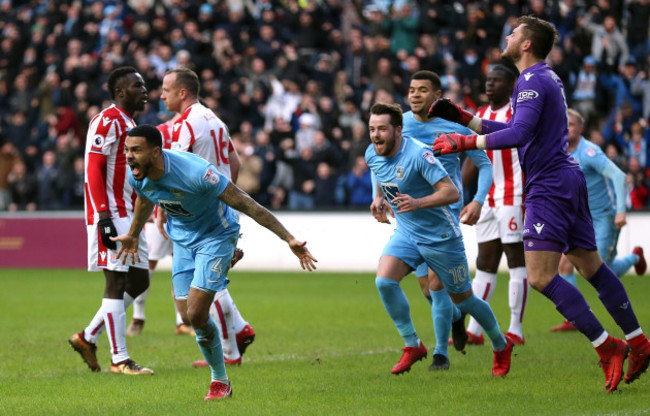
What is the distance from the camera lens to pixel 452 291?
7.75m

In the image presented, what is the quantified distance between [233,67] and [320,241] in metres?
4.91

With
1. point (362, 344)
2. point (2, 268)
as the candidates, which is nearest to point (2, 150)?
point (2, 268)

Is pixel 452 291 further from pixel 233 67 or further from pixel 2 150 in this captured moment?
pixel 2 150

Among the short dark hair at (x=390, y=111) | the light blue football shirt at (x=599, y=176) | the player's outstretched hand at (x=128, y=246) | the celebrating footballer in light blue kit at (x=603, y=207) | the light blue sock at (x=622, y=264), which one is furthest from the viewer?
the light blue sock at (x=622, y=264)

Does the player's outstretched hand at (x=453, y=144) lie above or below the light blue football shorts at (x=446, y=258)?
above

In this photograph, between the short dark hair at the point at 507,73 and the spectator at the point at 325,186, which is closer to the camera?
the short dark hair at the point at 507,73

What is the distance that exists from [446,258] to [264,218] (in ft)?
6.00

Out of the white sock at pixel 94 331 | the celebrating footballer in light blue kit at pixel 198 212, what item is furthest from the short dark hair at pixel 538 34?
the white sock at pixel 94 331

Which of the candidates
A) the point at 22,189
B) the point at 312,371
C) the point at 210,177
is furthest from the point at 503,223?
the point at 22,189

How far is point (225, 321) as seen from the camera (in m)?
8.39

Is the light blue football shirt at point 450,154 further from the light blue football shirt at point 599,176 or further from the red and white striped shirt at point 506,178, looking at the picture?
the light blue football shirt at point 599,176

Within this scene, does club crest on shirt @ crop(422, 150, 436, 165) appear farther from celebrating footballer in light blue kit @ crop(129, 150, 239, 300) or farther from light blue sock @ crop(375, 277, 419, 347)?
celebrating footballer in light blue kit @ crop(129, 150, 239, 300)

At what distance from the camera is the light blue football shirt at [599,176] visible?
1015 centimetres

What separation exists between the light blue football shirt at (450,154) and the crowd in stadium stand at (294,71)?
8.94m
